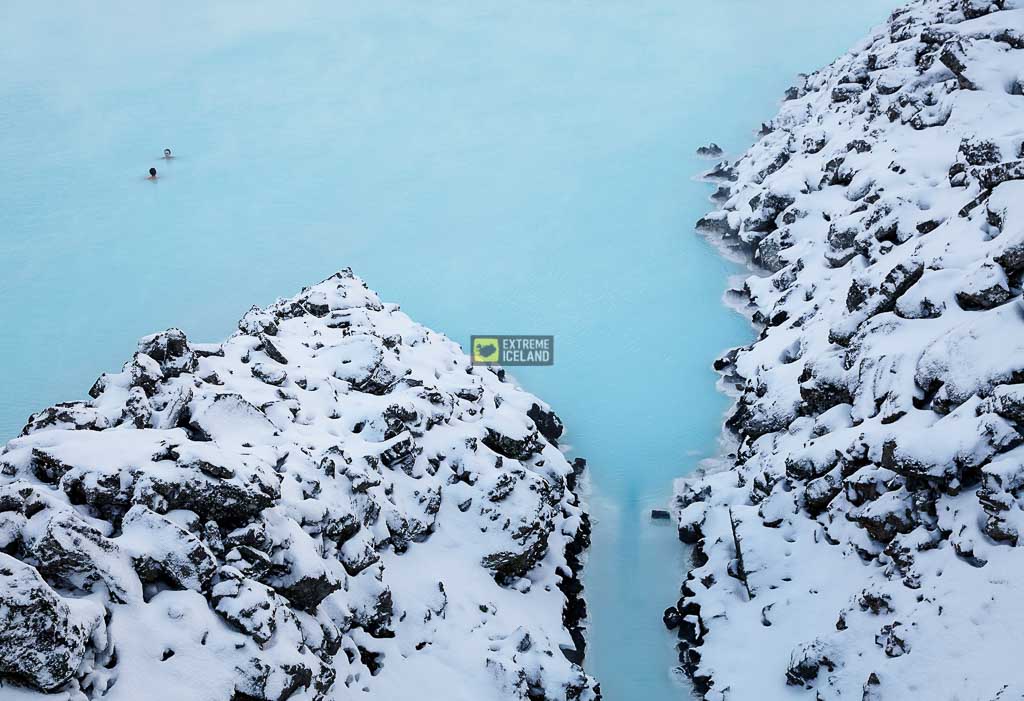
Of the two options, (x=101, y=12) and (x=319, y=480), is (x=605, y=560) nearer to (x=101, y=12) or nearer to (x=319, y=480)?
(x=319, y=480)

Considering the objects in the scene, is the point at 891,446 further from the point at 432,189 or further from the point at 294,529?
the point at 432,189

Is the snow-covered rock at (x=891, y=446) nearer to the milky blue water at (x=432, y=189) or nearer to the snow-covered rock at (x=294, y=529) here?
the milky blue water at (x=432, y=189)

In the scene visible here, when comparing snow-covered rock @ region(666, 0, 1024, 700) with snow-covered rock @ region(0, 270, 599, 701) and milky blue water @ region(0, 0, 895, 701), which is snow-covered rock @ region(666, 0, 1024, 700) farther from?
snow-covered rock @ region(0, 270, 599, 701)

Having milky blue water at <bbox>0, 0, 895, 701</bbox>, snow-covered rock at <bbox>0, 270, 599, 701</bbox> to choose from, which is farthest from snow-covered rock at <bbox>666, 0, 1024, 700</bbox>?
snow-covered rock at <bbox>0, 270, 599, 701</bbox>

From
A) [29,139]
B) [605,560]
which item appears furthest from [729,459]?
[29,139]

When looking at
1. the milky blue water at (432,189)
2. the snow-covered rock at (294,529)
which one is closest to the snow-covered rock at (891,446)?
the milky blue water at (432,189)
